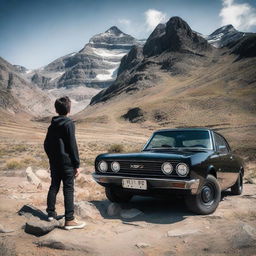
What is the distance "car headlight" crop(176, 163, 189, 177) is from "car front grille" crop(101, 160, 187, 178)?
6 centimetres

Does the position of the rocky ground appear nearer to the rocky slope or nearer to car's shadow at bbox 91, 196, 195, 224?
car's shadow at bbox 91, 196, 195, 224

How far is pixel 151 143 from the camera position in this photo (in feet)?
24.8

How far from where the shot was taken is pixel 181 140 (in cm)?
720

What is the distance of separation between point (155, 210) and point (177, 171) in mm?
1319

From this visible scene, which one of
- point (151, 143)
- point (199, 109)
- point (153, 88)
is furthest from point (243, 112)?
point (151, 143)

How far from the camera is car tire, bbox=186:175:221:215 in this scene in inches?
229

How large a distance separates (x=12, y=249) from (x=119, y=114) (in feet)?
321

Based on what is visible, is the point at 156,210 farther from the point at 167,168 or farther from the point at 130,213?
the point at 167,168

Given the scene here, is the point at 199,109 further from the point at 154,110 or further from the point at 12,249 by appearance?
the point at 12,249

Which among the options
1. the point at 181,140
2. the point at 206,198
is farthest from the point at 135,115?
the point at 206,198

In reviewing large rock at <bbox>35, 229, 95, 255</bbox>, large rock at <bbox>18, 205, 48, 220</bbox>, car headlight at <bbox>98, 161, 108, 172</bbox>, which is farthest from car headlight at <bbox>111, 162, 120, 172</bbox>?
large rock at <bbox>35, 229, 95, 255</bbox>

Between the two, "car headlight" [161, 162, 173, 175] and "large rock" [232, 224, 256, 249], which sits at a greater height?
"car headlight" [161, 162, 173, 175]

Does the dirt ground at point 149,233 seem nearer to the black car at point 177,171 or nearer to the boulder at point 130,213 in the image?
the boulder at point 130,213

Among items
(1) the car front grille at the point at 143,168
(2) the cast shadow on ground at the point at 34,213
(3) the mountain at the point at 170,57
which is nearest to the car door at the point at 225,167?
(1) the car front grille at the point at 143,168
